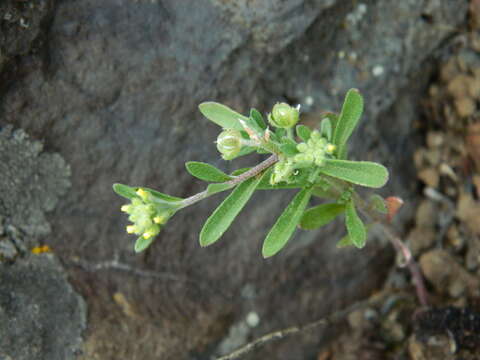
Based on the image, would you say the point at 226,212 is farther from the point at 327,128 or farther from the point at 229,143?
the point at 327,128

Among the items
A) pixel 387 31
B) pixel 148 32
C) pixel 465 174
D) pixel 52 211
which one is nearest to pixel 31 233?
pixel 52 211

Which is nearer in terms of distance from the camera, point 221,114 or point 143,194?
point 143,194

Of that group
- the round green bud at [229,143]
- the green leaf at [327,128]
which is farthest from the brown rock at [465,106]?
the round green bud at [229,143]

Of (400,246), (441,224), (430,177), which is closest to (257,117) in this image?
(400,246)

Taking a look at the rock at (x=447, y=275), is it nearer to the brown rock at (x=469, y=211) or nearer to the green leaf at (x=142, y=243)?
the brown rock at (x=469, y=211)

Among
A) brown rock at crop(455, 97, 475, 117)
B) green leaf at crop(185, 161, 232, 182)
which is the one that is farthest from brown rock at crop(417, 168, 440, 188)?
green leaf at crop(185, 161, 232, 182)
